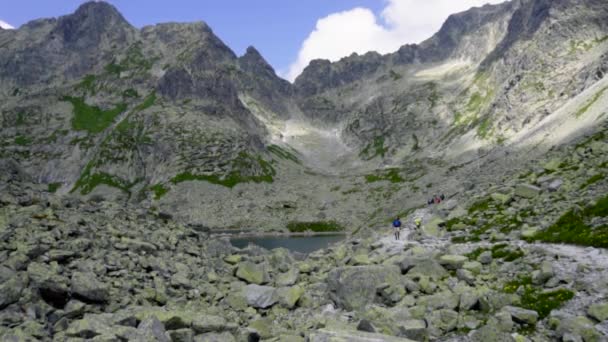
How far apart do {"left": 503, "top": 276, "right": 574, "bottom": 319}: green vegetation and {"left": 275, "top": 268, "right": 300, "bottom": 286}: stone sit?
40.6ft

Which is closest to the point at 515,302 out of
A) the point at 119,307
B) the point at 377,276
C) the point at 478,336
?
the point at 478,336

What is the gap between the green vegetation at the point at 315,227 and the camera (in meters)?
151

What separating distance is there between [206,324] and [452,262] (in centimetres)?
1356

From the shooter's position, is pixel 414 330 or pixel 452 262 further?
pixel 452 262

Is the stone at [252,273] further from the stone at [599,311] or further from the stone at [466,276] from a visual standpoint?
the stone at [599,311]

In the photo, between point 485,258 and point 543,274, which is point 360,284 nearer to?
point 485,258

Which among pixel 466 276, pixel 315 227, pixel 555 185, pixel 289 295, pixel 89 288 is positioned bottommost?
pixel 315 227

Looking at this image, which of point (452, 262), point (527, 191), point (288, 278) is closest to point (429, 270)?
point (452, 262)

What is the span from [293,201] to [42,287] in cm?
16278

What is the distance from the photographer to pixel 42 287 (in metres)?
17.5

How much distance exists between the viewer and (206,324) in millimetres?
17297

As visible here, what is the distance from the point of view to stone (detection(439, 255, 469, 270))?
2202 cm

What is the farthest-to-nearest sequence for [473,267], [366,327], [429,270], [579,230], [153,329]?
1. [579,230]
2. [429,270]
3. [473,267]
4. [153,329]
5. [366,327]

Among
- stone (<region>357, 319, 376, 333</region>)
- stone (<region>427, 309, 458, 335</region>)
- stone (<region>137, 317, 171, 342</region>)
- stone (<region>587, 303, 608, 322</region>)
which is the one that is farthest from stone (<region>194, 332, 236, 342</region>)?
stone (<region>587, 303, 608, 322</region>)
